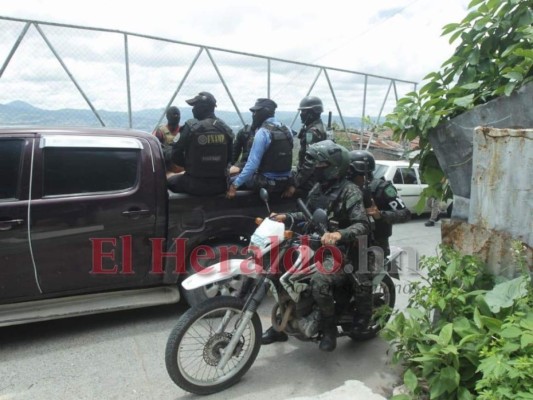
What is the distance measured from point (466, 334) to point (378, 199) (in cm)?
142

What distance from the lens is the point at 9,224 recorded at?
3.20 metres

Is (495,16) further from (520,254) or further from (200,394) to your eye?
(200,394)

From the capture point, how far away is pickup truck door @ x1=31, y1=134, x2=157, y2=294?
3359 millimetres

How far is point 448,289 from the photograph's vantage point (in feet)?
8.46

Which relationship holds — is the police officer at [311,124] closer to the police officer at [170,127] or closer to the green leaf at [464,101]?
Result: the police officer at [170,127]

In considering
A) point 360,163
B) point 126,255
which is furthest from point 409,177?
point 126,255

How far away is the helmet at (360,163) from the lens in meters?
3.34

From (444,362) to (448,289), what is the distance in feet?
1.49

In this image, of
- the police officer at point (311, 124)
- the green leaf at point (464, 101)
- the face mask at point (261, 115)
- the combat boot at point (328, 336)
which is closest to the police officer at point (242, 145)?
the face mask at point (261, 115)

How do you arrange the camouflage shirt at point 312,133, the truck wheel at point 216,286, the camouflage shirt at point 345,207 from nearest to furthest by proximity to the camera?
the camouflage shirt at point 345,207, the truck wheel at point 216,286, the camouflage shirt at point 312,133

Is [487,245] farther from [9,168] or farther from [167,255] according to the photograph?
[9,168]

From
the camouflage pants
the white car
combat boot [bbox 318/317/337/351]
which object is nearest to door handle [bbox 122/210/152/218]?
the camouflage pants

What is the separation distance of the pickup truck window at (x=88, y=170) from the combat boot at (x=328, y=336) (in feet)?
6.32

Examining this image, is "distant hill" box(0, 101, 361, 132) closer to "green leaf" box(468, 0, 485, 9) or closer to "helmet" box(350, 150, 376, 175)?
"helmet" box(350, 150, 376, 175)
